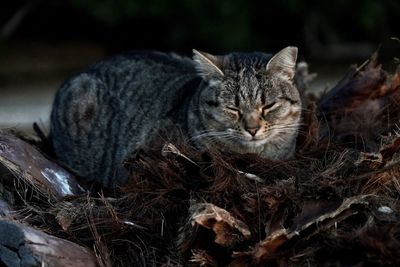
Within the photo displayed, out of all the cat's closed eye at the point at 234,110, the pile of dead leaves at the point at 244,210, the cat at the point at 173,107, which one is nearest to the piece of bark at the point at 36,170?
the pile of dead leaves at the point at 244,210

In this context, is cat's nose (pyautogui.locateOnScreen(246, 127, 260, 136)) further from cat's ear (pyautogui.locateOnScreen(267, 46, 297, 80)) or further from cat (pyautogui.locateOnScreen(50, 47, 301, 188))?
cat's ear (pyautogui.locateOnScreen(267, 46, 297, 80))

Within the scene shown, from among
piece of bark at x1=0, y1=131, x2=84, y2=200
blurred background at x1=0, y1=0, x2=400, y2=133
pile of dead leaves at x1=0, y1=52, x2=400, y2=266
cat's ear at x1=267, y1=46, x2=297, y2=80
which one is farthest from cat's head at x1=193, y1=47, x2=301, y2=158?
blurred background at x1=0, y1=0, x2=400, y2=133

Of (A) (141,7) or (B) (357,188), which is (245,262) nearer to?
(B) (357,188)

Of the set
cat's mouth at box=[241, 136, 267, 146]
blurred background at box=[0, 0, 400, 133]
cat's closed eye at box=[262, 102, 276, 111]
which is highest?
cat's closed eye at box=[262, 102, 276, 111]

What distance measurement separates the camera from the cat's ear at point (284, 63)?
15.7 ft

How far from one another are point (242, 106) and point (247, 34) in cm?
654

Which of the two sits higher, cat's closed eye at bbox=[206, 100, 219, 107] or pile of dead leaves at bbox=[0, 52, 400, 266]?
cat's closed eye at bbox=[206, 100, 219, 107]

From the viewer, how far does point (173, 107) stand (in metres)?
5.32

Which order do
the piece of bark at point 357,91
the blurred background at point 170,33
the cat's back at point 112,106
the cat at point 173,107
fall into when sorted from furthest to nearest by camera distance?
the blurred background at point 170,33
the cat's back at point 112,106
the piece of bark at point 357,91
the cat at point 173,107

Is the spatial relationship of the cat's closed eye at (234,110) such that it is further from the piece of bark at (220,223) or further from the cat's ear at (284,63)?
the piece of bark at (220,223)

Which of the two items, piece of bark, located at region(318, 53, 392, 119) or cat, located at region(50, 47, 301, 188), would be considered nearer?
cat, located at region(50, 47, 301, 188)

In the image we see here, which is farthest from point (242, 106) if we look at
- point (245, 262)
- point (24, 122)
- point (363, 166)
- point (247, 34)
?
point (247, 34)

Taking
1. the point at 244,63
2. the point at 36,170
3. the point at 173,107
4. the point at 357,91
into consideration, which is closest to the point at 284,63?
the point at 244,63

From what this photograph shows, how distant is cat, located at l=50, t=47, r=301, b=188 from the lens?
4.78 m
